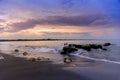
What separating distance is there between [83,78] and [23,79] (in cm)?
110

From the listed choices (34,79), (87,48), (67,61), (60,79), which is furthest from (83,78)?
(87,48)

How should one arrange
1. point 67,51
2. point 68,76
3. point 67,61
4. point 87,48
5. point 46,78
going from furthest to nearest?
point 87,48, point 67,51, point 67,61, point 68,76, point 46,78

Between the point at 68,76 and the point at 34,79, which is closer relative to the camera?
the point at 34,79

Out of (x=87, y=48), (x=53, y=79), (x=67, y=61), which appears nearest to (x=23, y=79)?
(x=53, y=79)

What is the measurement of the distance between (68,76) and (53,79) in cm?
50

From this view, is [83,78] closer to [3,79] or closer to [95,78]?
[95,78]

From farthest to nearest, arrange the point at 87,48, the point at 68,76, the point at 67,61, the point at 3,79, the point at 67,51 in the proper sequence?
the point at 87,48, the point at 67,51, the point at 67,61, the point at 68,76, the point at 3,79

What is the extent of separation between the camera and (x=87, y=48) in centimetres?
1176

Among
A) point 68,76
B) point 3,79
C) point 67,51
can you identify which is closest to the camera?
point 3,79

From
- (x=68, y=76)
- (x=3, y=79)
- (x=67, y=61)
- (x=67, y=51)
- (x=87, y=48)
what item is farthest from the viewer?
(x=87, y=48)

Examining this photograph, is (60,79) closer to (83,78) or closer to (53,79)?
(53,79)

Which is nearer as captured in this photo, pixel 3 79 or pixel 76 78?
pixel 3 79

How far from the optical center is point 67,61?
261 inches

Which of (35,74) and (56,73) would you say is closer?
(35,74)
